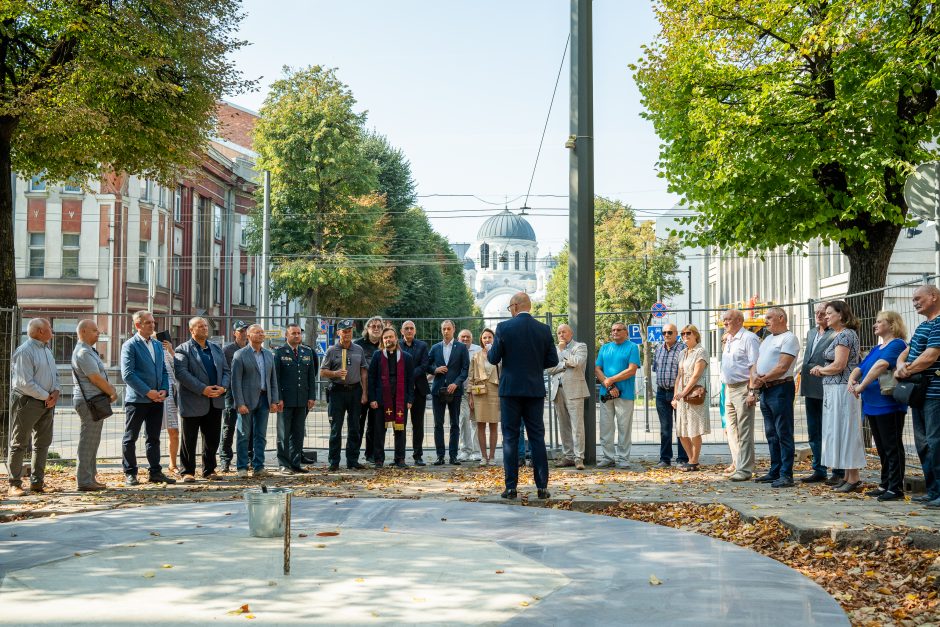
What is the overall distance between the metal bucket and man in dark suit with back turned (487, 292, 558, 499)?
3022 mm

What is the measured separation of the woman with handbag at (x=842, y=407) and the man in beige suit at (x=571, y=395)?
11.1 feet

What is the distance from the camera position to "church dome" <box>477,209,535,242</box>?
18920 centimetres

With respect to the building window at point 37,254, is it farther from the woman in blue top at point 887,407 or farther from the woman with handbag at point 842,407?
the woman in blue top at point 887,407

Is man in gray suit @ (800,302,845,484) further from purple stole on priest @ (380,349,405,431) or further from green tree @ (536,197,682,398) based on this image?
green tree @ (536,197,682,398)

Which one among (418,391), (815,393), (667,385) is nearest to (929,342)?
(815,393)

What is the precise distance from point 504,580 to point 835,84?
39.7 ft

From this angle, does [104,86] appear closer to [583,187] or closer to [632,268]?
[583,187]

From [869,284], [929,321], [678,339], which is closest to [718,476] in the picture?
[678,339]

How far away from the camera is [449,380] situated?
1377cm

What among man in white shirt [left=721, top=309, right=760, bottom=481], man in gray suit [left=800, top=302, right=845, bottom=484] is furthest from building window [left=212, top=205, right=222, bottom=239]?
man in gray suit [left=800, top=302, right=845, bottom=484]

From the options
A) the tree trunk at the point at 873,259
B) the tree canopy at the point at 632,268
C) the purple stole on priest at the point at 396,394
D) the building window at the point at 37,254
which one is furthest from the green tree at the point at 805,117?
the tree canopy at the point at 632,268

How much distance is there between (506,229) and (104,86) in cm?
17695

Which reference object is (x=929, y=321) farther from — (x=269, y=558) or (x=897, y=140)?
(x=897, y=140)

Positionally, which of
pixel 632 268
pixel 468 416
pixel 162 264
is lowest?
pixel 468 416
